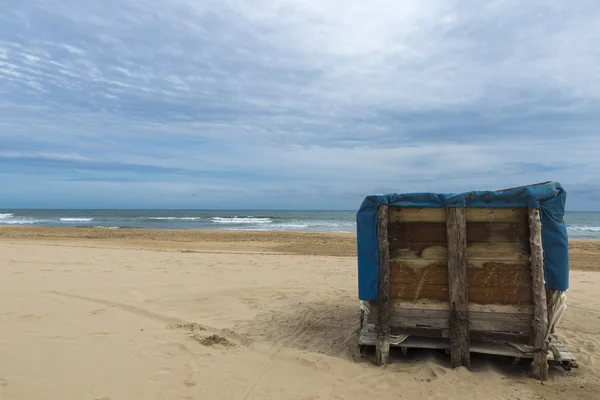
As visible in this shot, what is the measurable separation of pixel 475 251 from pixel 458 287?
434 mm

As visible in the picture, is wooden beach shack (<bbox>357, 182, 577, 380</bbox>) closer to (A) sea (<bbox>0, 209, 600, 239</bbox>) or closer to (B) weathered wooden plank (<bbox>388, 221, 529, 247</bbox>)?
(B) weathered wooden plank (<bbox>388, 221, 529, 247</bbox>)

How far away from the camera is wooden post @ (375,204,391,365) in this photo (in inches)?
183

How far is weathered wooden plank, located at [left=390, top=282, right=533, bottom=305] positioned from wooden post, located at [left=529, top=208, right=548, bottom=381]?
107 mm

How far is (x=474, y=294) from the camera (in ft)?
15.0

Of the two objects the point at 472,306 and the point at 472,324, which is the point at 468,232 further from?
the point at 472,324

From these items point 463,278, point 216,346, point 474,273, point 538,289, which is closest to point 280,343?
point 216,346

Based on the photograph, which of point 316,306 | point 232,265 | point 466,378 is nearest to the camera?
point 466,378

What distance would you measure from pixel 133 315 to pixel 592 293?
9.54 meters

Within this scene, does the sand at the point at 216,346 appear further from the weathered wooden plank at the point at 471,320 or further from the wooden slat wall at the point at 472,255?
the wooden slat wall at the point at 472,255

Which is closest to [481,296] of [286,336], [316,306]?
[286,336]

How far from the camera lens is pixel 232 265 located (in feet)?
40.4

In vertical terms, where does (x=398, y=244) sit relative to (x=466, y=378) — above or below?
above

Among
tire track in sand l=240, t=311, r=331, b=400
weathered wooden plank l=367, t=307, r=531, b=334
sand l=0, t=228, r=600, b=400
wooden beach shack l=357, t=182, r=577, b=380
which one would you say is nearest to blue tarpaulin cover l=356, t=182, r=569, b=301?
wooden beach shack l=357, t=182, r=577, b=380

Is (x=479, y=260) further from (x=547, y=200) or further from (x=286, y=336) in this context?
(x=286, y=336)
